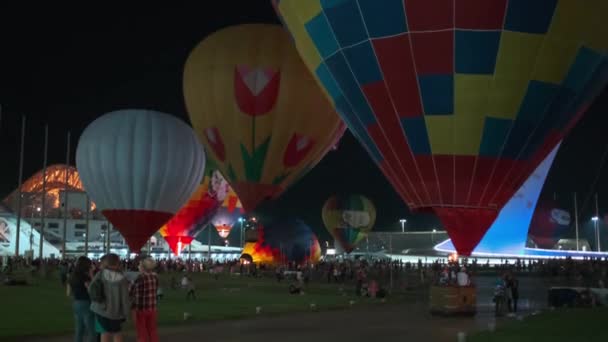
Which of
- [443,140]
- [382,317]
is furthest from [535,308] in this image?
[443,140]

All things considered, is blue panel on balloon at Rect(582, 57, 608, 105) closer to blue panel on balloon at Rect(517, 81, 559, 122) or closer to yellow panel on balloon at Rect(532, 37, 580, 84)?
yellow panel on balloon at Rect(532, 37, 580, 84)

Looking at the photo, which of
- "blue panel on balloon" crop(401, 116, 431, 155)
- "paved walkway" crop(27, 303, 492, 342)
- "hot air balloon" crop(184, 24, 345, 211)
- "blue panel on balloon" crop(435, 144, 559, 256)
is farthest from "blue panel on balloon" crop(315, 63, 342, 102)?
"blue panel on balloon" crop(435, 144, 559, 256)

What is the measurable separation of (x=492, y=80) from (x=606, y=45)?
2493 mm

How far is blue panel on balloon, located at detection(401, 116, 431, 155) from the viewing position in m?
14.4

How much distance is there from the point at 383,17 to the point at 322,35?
6.41 feet

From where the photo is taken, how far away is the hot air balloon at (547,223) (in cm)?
5981

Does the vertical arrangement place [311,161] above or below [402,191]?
above

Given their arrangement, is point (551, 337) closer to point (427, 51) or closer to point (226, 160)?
→ point (427, 51)

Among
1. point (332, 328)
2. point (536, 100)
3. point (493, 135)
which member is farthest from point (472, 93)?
point (332, 328)

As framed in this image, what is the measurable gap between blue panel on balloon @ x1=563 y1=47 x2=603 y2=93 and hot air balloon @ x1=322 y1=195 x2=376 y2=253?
138 ft

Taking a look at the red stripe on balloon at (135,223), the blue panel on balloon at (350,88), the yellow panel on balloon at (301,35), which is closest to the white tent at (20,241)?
the red stripe on balloon at (135,223)

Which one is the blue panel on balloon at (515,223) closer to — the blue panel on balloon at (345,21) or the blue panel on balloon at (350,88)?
the blue panel on balloon at (350,88)

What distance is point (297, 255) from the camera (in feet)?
162

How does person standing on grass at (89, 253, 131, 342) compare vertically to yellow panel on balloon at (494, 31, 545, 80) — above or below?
below
